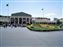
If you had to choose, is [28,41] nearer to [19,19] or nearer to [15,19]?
[15,19]

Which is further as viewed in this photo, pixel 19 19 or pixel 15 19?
pixel 19 19

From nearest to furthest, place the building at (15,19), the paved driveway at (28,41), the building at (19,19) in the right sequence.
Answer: the paved driveway at (28,41) < the building at (15,19) < the building at (19,19)

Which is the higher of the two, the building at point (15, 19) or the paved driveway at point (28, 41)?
the building at point (15, 19)

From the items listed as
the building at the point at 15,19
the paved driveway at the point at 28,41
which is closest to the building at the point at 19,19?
the building at the point at 15,19

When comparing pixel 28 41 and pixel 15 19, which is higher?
pixel 15 19

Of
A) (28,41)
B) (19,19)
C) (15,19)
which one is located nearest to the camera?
(28,41)

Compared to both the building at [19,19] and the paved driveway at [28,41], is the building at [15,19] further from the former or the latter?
the paved driveway at [28,41]

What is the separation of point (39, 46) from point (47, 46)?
0.10 meters

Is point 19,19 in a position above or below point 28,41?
above

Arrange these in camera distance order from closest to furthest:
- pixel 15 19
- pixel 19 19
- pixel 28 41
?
pixel 28 41
pixel 15 19
pixel 19 19

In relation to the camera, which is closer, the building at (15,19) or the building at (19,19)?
the building at (15,19)

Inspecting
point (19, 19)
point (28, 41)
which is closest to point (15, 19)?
point (19, 19)

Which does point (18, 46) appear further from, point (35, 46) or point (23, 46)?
point (35, 46)


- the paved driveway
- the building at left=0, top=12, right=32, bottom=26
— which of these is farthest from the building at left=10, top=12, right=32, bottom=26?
the paved driveway
